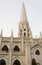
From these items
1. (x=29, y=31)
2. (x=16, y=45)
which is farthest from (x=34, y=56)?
(x=29, y=31)

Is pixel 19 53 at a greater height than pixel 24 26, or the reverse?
pixel 24 26

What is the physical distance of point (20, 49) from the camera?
51.2m

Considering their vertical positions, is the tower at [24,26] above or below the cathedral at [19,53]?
above

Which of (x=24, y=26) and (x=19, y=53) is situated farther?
(x=24, y=26)

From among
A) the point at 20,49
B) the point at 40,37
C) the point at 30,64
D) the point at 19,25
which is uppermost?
the point at 19,25

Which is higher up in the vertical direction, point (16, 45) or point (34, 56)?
point (16, 45)

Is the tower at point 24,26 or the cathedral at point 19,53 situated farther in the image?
the tower at point 24,26

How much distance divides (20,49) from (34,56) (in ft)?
25.7

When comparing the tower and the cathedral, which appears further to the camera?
the tower

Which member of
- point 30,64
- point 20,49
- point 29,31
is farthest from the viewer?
point 29,31

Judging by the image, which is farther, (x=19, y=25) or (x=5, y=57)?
(x=19, y=25)

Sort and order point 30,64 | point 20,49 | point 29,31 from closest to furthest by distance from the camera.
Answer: point 30,64 < point 20,49 < point 29,31

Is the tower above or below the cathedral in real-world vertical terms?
above

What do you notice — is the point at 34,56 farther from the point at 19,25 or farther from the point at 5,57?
the point at 19,25
